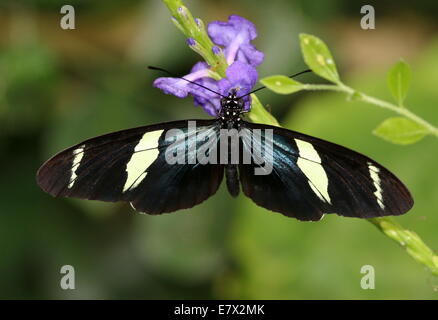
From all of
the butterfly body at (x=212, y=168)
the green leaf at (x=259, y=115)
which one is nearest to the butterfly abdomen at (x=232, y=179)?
the butterfly body at (x=212, y=168)

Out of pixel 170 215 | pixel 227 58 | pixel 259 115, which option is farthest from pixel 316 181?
pixel 170 215

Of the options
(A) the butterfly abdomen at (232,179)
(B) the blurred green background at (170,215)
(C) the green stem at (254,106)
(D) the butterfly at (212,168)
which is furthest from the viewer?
(B) the blurred green background at (170,215)

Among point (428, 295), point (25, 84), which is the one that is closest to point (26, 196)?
point (25, 84)

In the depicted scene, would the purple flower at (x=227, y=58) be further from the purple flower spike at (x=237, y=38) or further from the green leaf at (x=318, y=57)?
the green leaf at (x=318, y=57)

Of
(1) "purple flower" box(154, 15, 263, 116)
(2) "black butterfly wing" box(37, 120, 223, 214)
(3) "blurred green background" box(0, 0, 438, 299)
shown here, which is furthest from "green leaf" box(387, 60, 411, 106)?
(3) "blurred green background" box(0, 0, 438, 299)

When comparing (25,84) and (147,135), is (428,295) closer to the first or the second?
(147,135)

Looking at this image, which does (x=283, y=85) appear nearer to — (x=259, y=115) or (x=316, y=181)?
(x=259, y=115)
